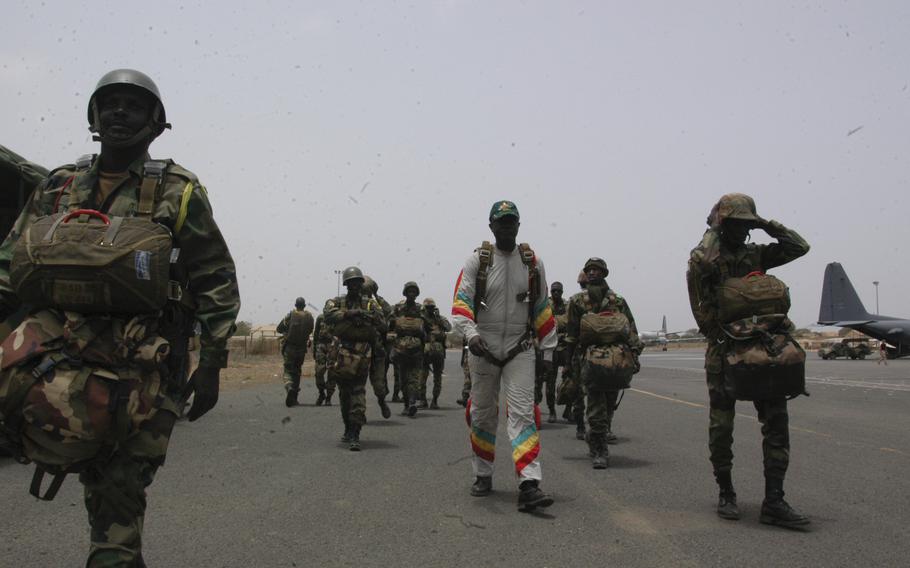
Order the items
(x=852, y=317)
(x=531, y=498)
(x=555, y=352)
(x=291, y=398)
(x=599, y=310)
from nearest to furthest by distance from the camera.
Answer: (x=531, y=498)
(x=599, y=310)
(x=555, y=352)
(x=291, y=398)
(x=852, y=317)

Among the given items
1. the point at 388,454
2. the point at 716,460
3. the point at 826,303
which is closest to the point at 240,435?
the point at 388,454

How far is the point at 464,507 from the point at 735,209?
2.80m

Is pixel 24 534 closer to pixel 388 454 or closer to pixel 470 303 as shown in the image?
pixel 470 303

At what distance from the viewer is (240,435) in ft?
30.0

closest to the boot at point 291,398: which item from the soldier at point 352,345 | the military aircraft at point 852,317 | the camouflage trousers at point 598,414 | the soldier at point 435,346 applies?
the soldier at point 435,346

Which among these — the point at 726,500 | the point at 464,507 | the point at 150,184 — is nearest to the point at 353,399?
the point at 464,507

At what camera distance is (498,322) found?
227 inches

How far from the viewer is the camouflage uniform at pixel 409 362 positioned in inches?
495

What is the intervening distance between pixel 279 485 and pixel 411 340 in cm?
695

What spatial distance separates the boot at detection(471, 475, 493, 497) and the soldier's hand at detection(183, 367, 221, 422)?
3137 mm

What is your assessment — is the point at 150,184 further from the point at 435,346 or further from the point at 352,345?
the point at 435,346

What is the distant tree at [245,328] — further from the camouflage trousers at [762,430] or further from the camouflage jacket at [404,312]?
the camouflage trousers at [762,430]

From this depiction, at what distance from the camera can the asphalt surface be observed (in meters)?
4.02

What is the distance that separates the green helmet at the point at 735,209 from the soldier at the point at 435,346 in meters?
9.25
